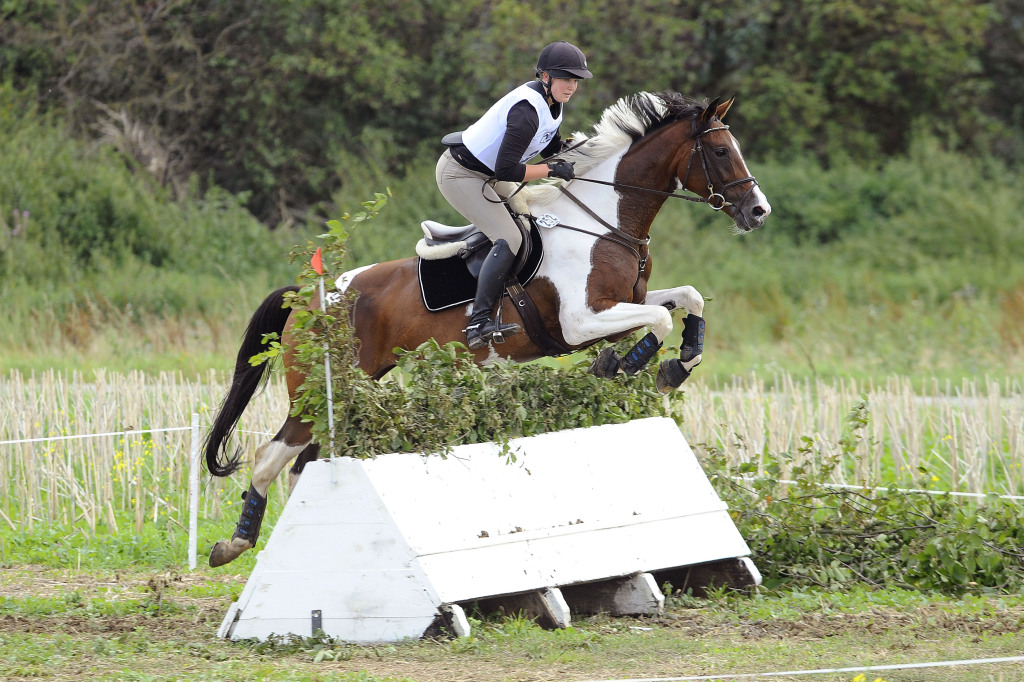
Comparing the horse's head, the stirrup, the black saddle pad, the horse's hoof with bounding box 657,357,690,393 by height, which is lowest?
the horse's hoof with bounding box 657,357,690,393

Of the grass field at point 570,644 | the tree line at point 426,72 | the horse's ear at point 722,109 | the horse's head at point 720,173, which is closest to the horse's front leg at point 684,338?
the horse's head at point 720,173

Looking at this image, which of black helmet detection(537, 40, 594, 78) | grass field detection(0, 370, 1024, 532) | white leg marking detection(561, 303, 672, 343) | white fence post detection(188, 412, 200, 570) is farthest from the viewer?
grass field detection(0, 370, 1024, 532)

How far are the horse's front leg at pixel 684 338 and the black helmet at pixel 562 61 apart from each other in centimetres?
128

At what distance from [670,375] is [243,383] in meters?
2.48

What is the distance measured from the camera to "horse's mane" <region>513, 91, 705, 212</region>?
6.37 m

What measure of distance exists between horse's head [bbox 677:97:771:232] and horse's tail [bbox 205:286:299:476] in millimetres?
2447

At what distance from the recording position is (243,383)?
21.4ft

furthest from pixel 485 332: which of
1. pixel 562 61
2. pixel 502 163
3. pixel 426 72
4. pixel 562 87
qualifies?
pixel 426 72

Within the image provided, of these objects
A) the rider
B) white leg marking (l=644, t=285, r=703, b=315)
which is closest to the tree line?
the rider

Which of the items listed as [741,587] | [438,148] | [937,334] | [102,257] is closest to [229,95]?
[438,148]

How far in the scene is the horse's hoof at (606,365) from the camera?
602 centimetres

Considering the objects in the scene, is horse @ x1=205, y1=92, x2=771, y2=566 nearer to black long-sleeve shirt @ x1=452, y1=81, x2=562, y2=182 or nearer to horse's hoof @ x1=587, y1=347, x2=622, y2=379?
horse's hoof @ x1=587, y1=347, x2=622, y2=379

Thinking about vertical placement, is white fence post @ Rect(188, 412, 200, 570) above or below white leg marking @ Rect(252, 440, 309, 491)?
below

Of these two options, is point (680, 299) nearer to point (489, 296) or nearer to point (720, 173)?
point (720, 173)
